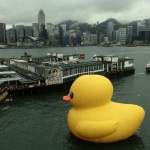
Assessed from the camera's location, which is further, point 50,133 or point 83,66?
point 83,66

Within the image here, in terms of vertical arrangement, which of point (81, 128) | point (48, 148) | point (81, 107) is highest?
point (81, 107)

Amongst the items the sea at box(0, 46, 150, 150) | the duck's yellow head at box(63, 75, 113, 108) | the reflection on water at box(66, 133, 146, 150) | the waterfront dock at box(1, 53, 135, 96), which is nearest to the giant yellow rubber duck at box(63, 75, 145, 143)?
the duck's yellow head at box(63, 75, 113, 108)

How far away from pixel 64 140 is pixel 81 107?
15.1 ft

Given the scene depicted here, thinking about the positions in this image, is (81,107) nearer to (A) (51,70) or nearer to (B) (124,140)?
(B) (124,140)

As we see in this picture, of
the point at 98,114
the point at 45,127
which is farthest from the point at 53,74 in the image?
the point at 98,114

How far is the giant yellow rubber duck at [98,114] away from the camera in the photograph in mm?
16422

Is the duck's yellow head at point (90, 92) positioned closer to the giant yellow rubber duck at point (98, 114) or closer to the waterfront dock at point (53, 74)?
the giant yellow rubber duck at point (98, 114)

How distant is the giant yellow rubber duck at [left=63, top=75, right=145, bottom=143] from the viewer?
1642cm

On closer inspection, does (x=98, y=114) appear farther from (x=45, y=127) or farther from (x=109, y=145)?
(x=45, y=127)

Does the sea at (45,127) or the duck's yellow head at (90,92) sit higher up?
the duck's yellow head at (90,92)

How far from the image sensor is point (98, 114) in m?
16.9

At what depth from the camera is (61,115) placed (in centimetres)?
2712

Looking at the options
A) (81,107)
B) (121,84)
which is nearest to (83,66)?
(121,84)

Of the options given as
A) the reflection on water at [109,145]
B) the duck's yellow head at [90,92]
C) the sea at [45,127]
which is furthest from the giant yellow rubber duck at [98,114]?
the sea at [45,127]
